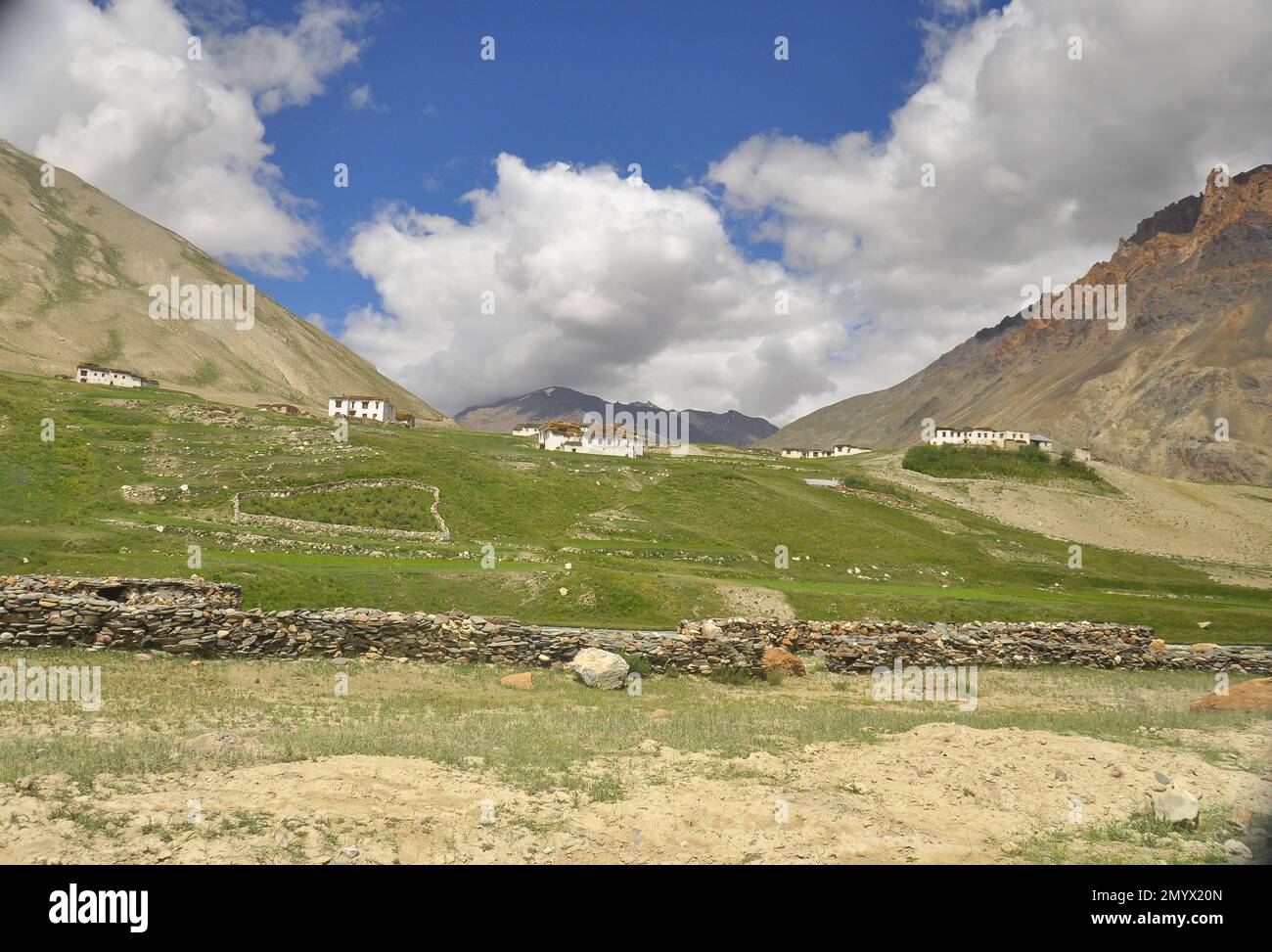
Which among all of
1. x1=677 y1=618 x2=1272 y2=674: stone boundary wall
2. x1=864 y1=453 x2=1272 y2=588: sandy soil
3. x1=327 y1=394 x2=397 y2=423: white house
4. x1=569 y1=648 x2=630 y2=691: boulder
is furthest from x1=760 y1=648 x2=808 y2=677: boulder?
x1=327 y1=394 x2=397 y2=423: white house

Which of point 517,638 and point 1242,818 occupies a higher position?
point 1242,818

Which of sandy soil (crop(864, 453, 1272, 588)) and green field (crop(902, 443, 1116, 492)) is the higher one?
green field (crop(902, 443, 1116, 492))

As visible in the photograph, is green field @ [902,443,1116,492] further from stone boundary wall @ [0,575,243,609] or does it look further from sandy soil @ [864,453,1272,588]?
stone boundary wall @ [0,575,243,609]

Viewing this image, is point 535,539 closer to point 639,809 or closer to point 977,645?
point 977,645

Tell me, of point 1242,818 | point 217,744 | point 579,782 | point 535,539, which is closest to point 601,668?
point 579,782

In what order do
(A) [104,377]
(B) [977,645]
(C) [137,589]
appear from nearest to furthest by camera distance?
(C) [137,589] → (B) [977,645] → (A) [104,377]

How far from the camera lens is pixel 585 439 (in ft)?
469

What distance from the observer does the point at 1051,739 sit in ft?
48.0

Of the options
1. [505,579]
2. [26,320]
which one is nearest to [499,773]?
A: [505,579]

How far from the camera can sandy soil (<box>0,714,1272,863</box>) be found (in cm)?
826

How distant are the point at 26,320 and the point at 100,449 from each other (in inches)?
7444

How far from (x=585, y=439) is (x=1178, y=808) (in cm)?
13501

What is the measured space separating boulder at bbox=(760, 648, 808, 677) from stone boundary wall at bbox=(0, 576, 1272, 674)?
0.37 meters
